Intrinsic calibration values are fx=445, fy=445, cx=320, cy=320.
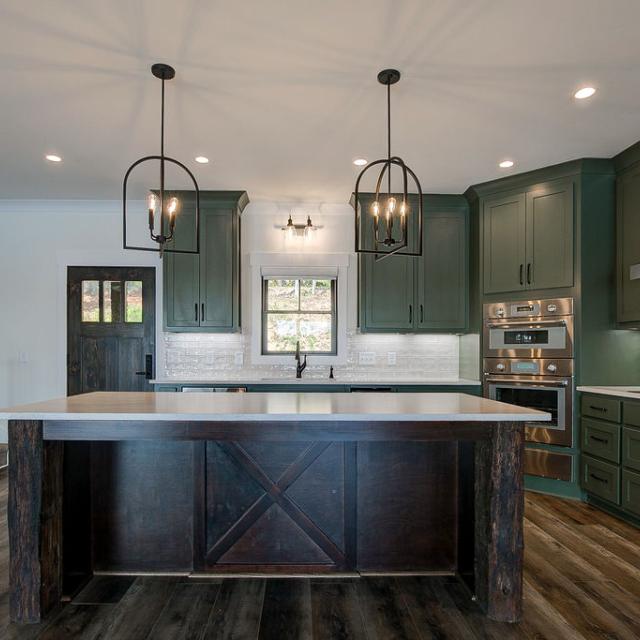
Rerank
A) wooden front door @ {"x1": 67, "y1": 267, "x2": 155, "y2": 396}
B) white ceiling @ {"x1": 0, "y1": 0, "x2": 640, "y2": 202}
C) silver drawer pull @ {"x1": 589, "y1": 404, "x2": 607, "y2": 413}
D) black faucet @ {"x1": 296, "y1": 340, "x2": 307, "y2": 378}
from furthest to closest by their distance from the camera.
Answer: wooden front door @ {"x1": 67, "y1": 267, "x2": 155, "y2": 396}
black faucet @ {"x1": 296, "y1": 340, "x2": 307, "y2": 378}
silver drawer pull @ {"x1": 589, "y1": 404, "x2": 607, "y2": 413}
white ceiling @ {"x1": 0, "y1": 0, "x2": 640, "y2": 202}

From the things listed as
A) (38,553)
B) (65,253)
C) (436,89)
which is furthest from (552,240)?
(65,253)

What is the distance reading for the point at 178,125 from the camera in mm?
3086

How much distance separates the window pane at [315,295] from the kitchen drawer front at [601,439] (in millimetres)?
2627

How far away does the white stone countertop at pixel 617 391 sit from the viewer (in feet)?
10.3

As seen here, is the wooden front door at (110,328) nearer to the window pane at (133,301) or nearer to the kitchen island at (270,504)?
the window pane at (133,301)

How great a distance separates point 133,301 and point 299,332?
5.93 ft

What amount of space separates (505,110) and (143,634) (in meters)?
3.47

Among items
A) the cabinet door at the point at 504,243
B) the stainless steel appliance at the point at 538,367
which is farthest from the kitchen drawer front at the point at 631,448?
the cabinet door at the point at 504,243

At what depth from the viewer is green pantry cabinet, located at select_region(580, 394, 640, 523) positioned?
3119mm

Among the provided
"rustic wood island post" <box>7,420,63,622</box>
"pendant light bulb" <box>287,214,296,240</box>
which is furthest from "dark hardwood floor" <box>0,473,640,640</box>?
"pendant light bulb" <box>287,214,296,240</box>

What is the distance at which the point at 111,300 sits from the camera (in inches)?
187

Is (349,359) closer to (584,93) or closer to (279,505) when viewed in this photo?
(279,505)

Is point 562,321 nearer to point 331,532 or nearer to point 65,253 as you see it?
point 331,532

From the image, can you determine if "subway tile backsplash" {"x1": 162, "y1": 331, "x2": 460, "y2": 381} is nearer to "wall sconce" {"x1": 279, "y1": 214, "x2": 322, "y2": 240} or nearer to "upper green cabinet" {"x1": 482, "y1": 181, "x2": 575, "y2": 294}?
"upper green cabinet" {"x1": 482, "y1": 181, "x2": 575, "y2": 294}
